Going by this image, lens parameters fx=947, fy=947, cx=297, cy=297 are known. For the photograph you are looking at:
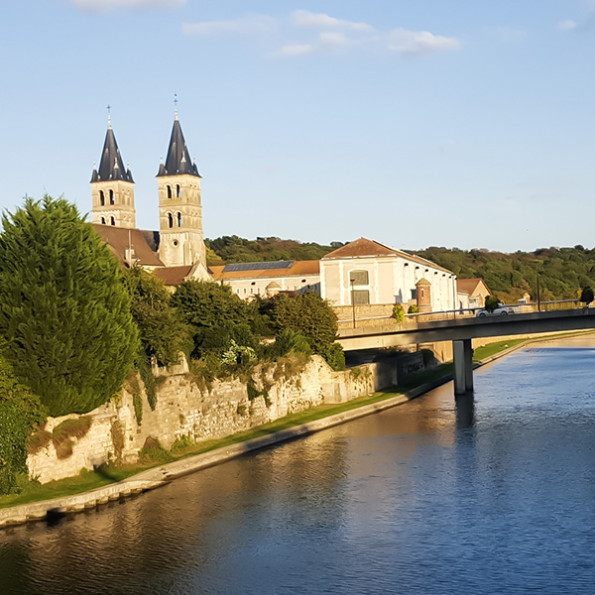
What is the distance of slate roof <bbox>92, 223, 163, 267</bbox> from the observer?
138m

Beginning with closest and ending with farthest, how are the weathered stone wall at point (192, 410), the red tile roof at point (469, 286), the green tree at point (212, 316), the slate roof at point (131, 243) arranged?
1. the weathered stone wall at point (192, 410)
2. the green tree at point (212, 316)
3. the slate roof at point (131, 243)
4. the red tile roof at point (469, 286)

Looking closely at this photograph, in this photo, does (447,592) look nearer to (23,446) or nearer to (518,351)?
(23,446)

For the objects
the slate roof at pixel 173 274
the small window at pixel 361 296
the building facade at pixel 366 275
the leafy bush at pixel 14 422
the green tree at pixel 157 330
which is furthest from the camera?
the slate roof at pixel 173 274

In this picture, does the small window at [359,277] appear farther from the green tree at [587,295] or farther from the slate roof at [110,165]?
the slate roof at [110,165]

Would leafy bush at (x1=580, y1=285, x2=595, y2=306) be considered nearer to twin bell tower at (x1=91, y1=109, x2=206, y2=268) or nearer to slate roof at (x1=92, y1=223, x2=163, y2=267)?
slate roof at (x1=92, y1=223, x2=163, y2=267)

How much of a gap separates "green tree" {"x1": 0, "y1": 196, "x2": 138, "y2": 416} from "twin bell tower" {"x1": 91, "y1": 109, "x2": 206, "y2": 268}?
110581 millimetres

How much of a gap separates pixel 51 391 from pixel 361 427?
23.2 m

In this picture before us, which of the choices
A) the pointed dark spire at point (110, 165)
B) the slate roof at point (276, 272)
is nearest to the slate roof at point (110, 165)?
the pointed dark spire at point (110, 165)

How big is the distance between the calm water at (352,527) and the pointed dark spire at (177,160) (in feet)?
360

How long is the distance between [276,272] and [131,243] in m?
24.2

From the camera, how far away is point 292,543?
32.9 meters

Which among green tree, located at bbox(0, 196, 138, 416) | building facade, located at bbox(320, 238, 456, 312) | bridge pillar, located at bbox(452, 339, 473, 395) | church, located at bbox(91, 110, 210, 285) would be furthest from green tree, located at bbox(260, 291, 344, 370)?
church, located at bbox(91, 110, 210, 285)

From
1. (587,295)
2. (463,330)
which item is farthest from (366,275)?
(587,295)

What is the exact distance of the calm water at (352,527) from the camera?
28922mm
